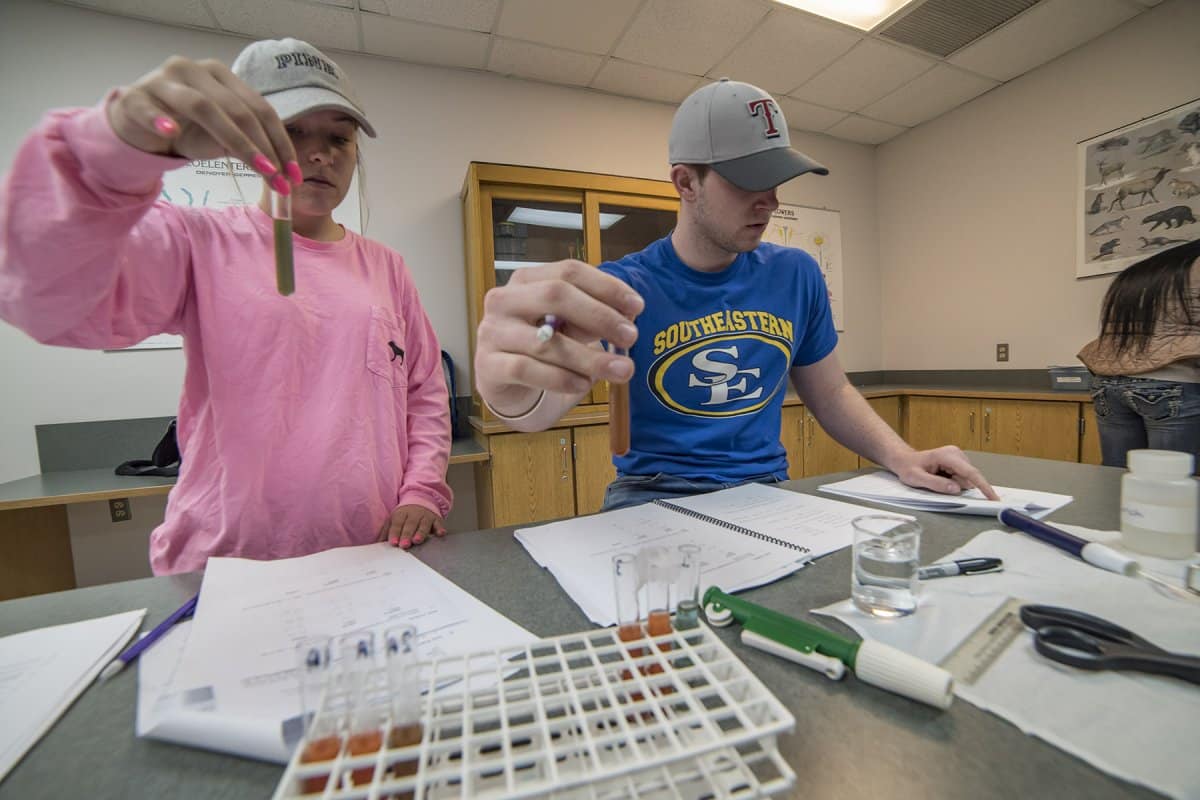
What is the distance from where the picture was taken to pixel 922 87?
2.85m

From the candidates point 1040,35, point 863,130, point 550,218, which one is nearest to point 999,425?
point 1040,35

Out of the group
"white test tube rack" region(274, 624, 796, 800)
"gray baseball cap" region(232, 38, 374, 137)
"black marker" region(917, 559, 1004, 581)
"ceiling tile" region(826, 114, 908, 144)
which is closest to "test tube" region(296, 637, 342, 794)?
"white test tube rack" region(274, 624, 796, 800)

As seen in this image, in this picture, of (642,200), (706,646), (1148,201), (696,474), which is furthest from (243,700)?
(1148,201)

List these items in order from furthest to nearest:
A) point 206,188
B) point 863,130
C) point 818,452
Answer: point 863,130 < point 818,452 < point 206,188

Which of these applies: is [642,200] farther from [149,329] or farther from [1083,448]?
[1083,448]

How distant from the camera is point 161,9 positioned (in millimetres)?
1954

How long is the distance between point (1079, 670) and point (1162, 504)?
0.36 m

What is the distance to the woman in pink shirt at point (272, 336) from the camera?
0.62 metres

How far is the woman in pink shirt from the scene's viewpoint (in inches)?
24.4

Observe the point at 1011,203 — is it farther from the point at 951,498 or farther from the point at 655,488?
the point at 655,488

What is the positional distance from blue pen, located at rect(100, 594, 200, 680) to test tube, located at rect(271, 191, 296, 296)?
0.35 meters

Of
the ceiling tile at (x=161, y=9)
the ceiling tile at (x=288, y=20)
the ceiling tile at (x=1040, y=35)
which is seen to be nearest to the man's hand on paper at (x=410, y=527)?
the ceiling tile at (x=288, y=20)

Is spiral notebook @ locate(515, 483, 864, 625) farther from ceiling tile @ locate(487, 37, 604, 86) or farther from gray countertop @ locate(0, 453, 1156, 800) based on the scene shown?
ceiling tile @ locate(487, 37, 604, 86)

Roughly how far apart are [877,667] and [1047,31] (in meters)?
3.46
